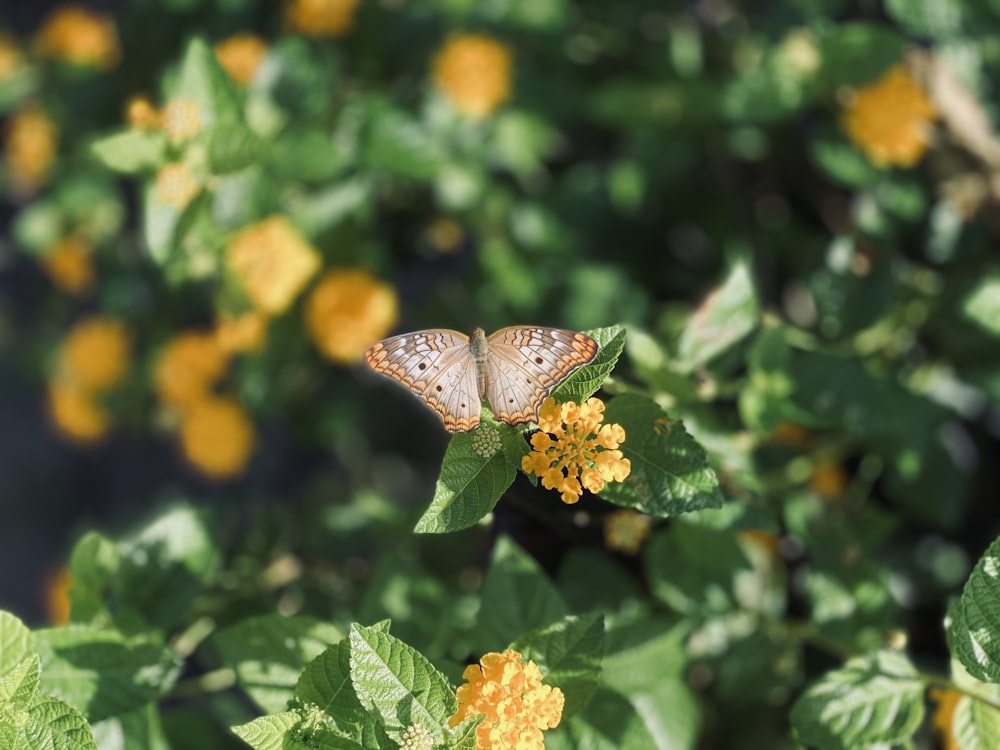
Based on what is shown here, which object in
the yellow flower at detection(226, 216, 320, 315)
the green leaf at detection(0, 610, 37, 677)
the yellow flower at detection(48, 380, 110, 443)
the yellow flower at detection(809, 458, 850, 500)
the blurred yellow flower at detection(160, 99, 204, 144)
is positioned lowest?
the yellow flower at detection(48, 380, 110, 443)

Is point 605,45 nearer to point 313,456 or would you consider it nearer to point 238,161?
point 238,161

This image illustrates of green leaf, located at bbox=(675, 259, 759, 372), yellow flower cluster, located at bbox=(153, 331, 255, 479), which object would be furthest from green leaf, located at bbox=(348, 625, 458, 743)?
yellow flower cluster, located at bbox=(153, 331, 255, 479)

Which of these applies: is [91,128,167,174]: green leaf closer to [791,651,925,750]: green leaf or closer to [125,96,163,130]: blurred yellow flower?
[125,96,163,130]: blurred yellow flower

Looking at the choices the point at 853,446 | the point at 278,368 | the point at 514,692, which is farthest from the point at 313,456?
the point at 514,692

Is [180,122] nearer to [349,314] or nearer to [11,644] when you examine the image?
[349,314]

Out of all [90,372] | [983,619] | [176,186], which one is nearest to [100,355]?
[90,372]

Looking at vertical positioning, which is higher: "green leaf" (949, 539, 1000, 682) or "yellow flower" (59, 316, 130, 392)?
"green leaf" (949, 539, 1000, 682)

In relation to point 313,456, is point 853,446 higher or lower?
higher
